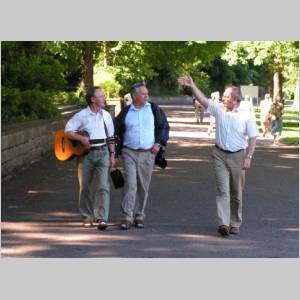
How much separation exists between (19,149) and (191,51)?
66.4 feet

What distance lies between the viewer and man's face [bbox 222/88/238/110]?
946 centimetres

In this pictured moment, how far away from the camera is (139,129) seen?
9.82 m

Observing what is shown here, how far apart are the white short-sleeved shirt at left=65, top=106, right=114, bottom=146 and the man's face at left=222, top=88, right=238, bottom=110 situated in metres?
1.37

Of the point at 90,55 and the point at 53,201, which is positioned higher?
the point at 90,55

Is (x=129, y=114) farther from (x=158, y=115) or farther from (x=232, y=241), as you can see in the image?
(x=232, y=241)

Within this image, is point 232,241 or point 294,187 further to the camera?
point 294,187

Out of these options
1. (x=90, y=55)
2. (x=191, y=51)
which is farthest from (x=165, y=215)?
(x=191, y=51)

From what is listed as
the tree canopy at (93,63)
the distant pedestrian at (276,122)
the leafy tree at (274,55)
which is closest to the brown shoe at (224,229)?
the tree canopy at (93,63)

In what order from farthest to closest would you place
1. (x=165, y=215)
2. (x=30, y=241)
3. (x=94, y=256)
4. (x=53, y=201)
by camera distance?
(x=53, y=201)
(x=165, y=215)
(x=30, y=241)
(x=94, y=256)

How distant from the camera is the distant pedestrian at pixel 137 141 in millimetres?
9844

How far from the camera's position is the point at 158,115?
997 cm

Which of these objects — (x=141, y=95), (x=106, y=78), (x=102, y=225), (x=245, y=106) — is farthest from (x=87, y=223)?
(x=106, y=78)

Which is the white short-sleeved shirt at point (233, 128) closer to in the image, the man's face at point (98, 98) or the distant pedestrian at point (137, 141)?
the distant pedestrian at point (137, 141)

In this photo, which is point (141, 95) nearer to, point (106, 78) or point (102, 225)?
point (102, 225)
